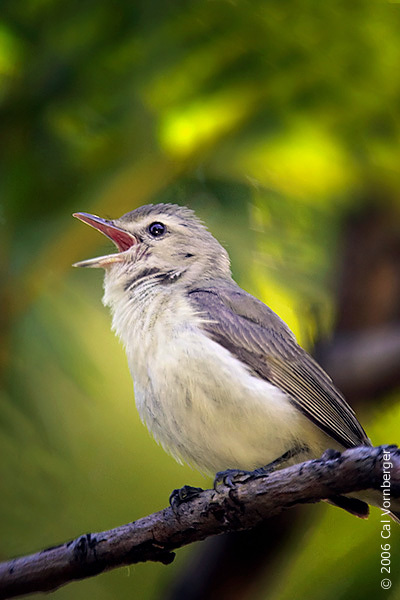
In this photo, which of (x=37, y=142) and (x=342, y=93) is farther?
(x=37, y=142)

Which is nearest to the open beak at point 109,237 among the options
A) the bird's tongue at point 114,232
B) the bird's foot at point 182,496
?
the bird's tongue at point 114,232

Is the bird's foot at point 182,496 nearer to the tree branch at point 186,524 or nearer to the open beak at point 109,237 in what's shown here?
the tree branch at point 186,524

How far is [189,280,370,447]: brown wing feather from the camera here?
1.39 metres

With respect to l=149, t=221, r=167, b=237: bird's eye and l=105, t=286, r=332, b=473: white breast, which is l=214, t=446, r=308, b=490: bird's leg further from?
l=149, t=221, r=167, b=237: bird's eye

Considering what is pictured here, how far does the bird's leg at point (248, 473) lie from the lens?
3.89ft

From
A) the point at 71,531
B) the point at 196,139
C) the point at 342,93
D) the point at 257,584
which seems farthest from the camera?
the point at 71,531

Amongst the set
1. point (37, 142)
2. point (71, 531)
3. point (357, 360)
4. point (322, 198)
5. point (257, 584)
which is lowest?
point (257, 584)

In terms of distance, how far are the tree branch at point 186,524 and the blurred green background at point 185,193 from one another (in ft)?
0.42

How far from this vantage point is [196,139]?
1.45 metres

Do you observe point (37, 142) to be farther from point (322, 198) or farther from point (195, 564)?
point (195, 564)

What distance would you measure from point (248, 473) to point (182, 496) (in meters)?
0.22

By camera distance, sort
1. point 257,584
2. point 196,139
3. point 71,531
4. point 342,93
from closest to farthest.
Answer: point 257,584, point 342,93, point 196,139, point 71,531

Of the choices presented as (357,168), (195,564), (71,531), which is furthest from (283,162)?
(71,531)

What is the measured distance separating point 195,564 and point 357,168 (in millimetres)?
780
